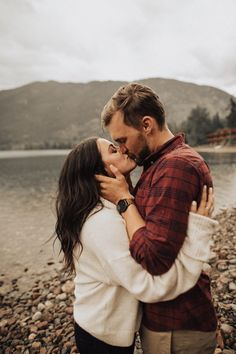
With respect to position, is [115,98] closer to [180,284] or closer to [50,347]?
[180,284]

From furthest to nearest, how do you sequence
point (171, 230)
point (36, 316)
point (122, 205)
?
1. point (36, 316)
2. point (122, 205)
3. point (171, 230)

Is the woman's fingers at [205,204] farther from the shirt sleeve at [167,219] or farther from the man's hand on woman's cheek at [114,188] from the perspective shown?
the man's hand on woman's cheek at [114,188]

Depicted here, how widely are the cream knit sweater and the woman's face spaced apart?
1.17 ft

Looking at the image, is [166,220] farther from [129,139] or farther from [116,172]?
[129,139]

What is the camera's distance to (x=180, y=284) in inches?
66.4

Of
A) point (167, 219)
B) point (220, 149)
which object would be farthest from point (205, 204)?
point (220, 149)

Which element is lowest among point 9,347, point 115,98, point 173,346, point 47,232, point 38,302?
point 47,232

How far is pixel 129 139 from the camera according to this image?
2.32 metres

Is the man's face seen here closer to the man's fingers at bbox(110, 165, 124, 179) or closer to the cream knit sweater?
the man's fingers at bbox(110, 165, 124, 179)

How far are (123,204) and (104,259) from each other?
40 cm

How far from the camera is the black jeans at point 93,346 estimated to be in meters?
2.12

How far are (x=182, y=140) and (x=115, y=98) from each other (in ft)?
2.12

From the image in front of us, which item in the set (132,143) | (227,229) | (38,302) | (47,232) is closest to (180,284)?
(132,143)

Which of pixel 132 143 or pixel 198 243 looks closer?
pixel 198 243
